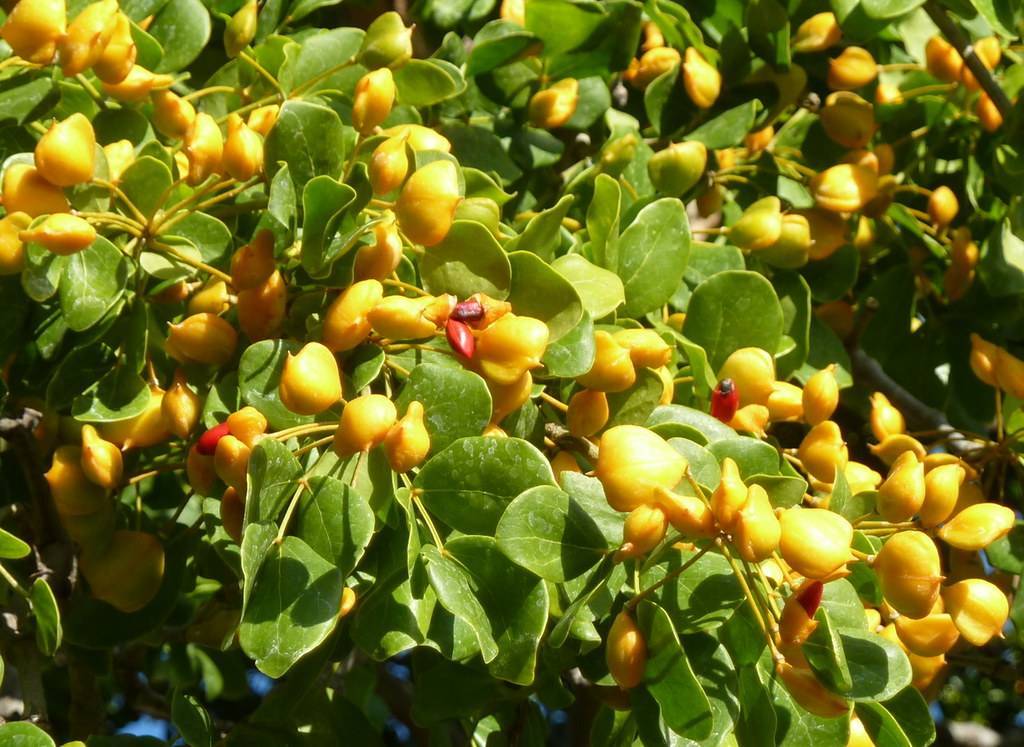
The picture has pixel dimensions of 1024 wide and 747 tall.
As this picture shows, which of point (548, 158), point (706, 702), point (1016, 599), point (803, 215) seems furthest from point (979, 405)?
point (706, 702)

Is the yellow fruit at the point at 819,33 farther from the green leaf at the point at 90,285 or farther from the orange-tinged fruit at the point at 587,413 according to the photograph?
the green leaf at the point at 90,285

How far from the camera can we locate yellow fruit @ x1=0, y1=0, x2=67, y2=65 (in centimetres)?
102

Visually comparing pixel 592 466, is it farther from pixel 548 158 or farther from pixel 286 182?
pixel 548 158

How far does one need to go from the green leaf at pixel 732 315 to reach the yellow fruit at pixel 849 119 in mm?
366

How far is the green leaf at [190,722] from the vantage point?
1.05m

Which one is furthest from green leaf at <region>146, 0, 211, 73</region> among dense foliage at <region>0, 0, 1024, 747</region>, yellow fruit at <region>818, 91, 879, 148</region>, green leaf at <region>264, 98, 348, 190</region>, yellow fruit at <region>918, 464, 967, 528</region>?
yellow fruit at <region>918, 464, 967, 528</region>

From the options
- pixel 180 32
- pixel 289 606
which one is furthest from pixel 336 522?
pixel 180 32

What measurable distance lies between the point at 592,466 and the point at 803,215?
1.73 ft

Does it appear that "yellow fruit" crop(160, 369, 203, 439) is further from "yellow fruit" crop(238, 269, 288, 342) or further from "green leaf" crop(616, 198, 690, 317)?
"green leaf" crop(616, 198, 690, 317)

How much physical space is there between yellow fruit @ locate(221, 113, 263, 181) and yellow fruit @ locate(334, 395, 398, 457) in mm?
236

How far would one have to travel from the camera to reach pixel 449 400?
3.05 feet

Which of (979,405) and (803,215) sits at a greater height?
(803,215)

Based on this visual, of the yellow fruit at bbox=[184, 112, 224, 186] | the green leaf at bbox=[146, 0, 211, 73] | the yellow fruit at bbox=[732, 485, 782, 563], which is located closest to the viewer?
the yellow fruit at bbox=[732, 485, 782, 563]

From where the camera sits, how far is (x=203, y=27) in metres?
1.26
